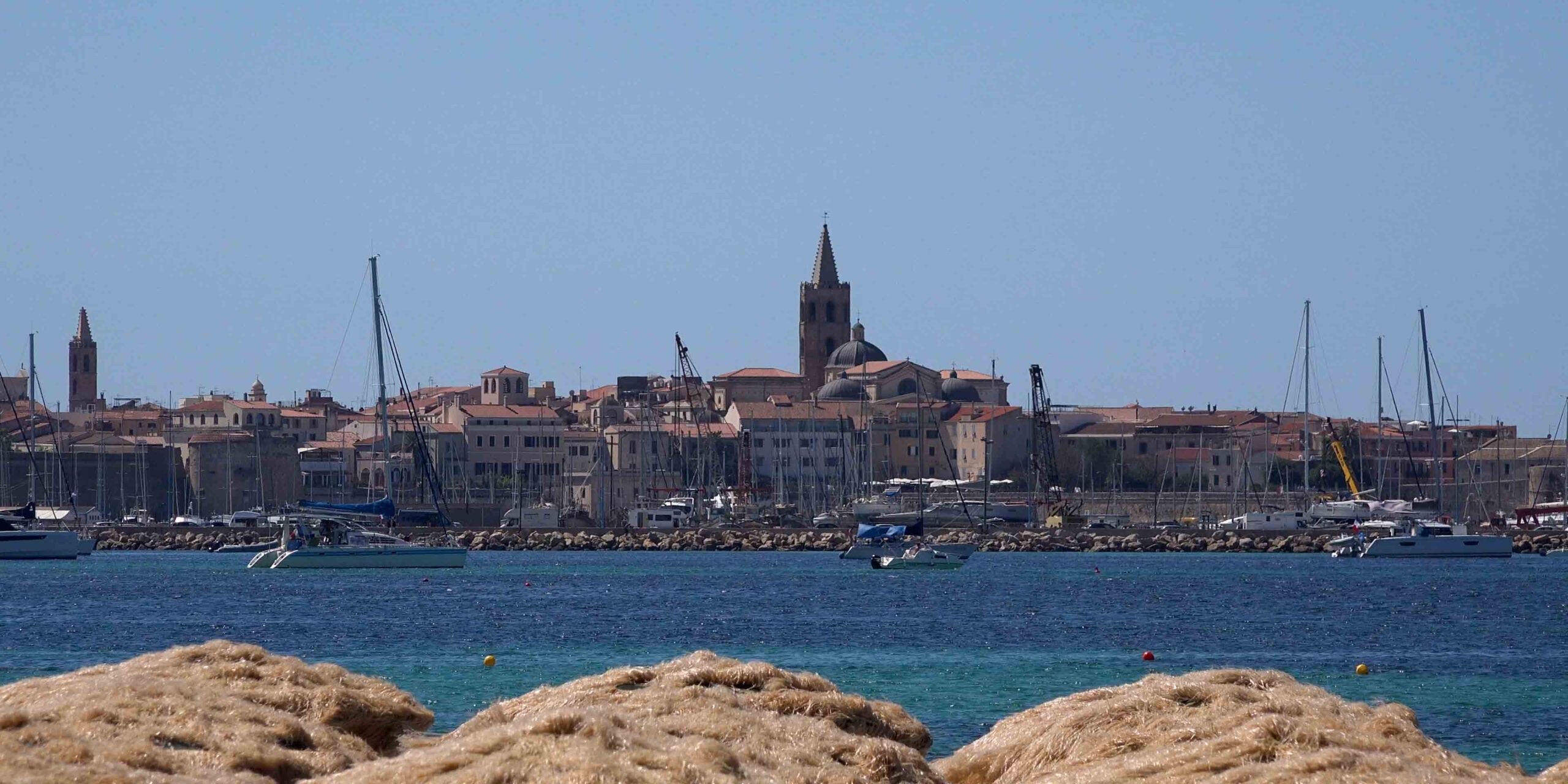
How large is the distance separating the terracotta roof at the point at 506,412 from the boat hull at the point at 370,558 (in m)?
77.0

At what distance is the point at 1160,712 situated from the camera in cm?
1312

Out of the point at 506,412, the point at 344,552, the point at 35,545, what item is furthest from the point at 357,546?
the point at 506,412

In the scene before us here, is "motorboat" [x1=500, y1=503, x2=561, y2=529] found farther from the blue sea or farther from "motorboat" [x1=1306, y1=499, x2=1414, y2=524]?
"motorboat" [x1=1306, y1=499, x2=1414, y2=524]

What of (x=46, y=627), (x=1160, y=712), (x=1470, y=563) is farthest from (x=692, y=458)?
(x=1160, y=712)

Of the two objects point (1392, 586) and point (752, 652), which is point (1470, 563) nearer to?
point (1392, 586)

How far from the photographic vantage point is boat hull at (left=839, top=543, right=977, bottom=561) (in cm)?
8075

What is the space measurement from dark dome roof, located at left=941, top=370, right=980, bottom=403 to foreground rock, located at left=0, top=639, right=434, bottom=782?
528 feet

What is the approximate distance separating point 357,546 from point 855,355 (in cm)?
11161

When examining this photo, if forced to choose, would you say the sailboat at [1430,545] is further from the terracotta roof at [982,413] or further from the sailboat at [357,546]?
the terracotta roof at [982,413]

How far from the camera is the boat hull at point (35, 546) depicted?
3356 inches

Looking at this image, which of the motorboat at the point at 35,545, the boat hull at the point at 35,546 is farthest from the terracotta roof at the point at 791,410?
the boat hull at the point at 35,546

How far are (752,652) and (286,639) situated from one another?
886cm

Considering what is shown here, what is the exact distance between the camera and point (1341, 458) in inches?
5118

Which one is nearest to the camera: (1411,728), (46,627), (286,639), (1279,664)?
(1411,728)
